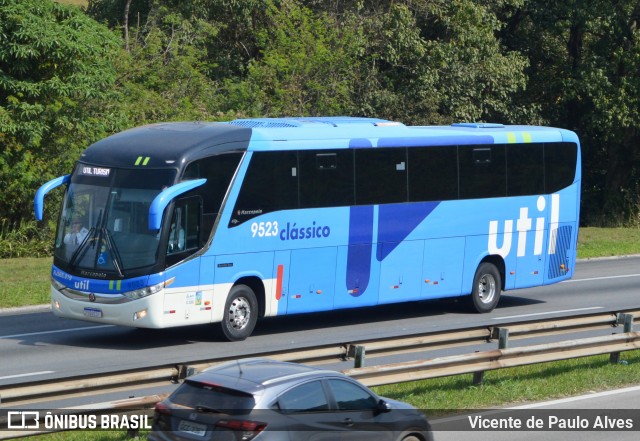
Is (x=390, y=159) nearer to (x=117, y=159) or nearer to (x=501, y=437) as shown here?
(x=117, y=159)

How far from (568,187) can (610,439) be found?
1199 cm

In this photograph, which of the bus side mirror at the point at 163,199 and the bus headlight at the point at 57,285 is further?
the bus headlight at the point at 57,285

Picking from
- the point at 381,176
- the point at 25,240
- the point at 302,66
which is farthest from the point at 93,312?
the point at 302,66

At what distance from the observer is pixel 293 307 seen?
18484mm

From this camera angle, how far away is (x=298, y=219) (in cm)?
1847

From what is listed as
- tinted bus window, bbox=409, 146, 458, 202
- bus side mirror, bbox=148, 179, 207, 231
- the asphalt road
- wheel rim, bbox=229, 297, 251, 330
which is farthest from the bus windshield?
tinted bus window, bbox=409, 146, 458, 202

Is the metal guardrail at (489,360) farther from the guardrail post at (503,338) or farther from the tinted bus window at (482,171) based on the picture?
the tinted bus window at (482,171)

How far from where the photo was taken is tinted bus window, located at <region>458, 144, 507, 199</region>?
2114cm

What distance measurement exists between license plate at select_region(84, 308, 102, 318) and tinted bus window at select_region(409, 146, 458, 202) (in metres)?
6.34

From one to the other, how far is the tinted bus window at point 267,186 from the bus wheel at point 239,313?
1.17 m

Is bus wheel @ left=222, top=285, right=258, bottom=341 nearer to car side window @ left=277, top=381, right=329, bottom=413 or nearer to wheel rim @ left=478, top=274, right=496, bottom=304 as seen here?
wheel rim @ left=478, top=274, right=496, bottom=304

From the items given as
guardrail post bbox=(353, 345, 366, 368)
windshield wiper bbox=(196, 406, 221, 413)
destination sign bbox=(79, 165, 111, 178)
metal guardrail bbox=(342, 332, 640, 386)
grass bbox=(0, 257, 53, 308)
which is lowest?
grass bbox=(0, 257, 53, 308)

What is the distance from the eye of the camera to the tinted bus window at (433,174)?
2033 cm

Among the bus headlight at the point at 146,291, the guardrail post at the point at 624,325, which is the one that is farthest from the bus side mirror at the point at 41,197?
the guardrail post at the point at 624,325
